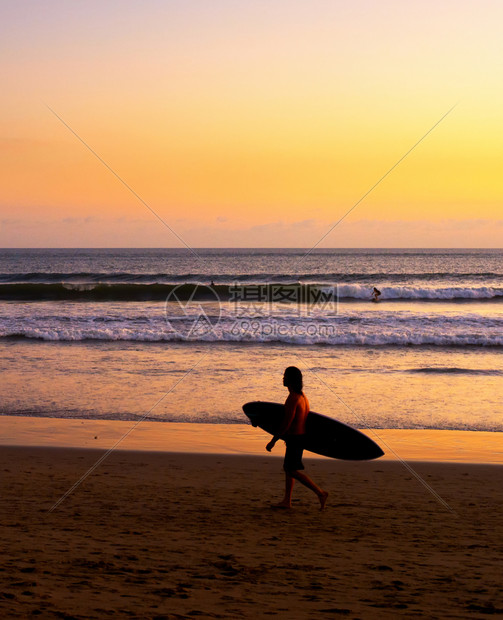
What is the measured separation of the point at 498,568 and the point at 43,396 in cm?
825

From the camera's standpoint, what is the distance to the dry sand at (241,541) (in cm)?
351

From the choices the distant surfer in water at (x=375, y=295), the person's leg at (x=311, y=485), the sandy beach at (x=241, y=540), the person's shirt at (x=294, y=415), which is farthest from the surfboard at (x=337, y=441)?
the distant surfer in water at (x=375, y=295)

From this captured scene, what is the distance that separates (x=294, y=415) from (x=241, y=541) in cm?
127

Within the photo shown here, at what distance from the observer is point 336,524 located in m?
5.12

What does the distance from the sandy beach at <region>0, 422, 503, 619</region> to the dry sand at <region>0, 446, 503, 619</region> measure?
0.01 m

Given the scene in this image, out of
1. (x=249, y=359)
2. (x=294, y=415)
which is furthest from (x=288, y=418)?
(x=249, y=359)

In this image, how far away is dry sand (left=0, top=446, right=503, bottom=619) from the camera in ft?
11.5

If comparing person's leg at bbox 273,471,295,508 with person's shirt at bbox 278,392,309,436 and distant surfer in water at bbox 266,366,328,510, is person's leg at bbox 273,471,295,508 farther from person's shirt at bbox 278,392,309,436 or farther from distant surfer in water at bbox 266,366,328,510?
person's shirt at bbox 278,392,309,436

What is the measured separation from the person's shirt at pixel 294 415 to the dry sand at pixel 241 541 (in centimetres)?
71

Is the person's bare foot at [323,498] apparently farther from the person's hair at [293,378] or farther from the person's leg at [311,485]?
the person's hair at [293,378]

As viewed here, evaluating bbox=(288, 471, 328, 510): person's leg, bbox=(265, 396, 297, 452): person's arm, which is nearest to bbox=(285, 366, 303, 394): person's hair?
bbox=(265, 396, 297, 452): person's arm

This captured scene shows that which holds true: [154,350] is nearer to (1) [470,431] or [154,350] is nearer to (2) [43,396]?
(2) [43,396]

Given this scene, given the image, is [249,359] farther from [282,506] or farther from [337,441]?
[282,506]

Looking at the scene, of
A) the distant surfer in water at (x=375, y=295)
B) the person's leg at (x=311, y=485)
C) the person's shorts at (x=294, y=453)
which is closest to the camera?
the person's leg at (x=311, y=485)
